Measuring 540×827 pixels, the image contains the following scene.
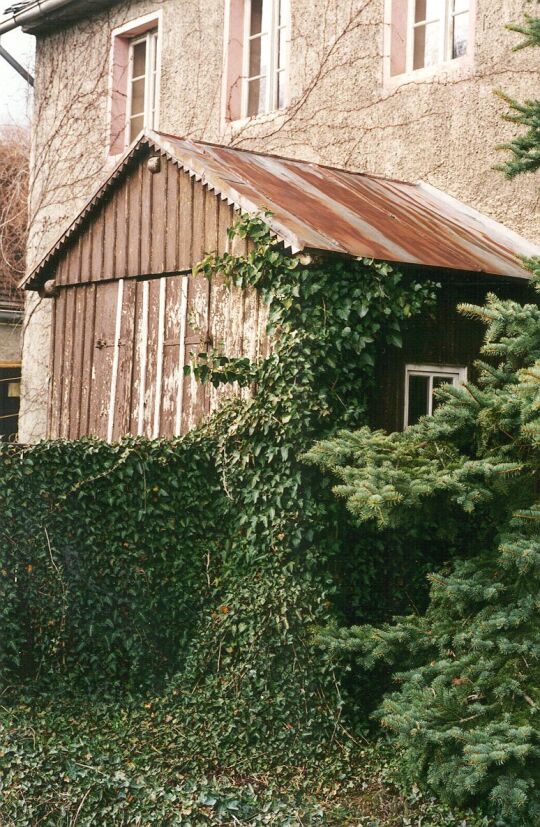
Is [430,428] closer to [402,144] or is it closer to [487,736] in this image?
[487,736]

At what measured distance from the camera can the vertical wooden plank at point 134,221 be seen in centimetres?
854

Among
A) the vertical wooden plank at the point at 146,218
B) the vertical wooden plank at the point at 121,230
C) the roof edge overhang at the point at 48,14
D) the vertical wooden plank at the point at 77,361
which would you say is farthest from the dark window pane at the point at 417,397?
the roof edge overhang at the point at 48,14

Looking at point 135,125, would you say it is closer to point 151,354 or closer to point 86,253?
point 86,253

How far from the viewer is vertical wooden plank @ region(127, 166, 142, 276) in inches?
336

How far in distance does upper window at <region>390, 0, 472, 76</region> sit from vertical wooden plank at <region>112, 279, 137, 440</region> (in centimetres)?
375

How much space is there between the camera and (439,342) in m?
7.73

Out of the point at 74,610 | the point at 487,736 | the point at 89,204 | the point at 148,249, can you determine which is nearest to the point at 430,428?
the point at 487,736

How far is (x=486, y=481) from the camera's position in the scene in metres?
5.56

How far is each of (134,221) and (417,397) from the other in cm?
292

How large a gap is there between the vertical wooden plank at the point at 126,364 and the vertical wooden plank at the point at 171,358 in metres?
0.47

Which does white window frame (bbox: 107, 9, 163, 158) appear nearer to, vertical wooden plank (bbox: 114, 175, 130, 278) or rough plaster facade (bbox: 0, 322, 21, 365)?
rough plaster facade (bbox: 0, 322, 21, 365)

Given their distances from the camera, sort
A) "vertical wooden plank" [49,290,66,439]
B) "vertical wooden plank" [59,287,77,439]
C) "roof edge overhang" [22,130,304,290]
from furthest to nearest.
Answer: "vertical wooden plank" [49,290,66,439] → "vertical wooden plank" [59,287,77,439] → "roof edge overhang" [22,130,304,290]

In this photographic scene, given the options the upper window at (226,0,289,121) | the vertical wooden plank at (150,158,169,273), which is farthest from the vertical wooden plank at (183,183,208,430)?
the upper window at (226,0,289,121)

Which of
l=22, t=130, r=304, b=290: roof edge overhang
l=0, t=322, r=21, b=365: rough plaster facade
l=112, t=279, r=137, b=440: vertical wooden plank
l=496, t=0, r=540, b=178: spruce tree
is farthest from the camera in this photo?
l=0, t=322, r=21, b=365: rough plaster facade
